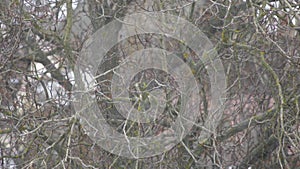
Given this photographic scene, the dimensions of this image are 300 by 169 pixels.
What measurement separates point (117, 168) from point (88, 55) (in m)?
1.34

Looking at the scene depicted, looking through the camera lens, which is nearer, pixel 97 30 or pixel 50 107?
pixel 50 107

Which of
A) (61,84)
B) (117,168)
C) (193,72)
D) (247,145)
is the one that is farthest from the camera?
(61,84)

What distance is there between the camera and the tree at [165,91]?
5.15m

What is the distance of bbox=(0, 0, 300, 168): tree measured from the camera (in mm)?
5148

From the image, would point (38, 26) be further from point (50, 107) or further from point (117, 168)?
point (117, 168)

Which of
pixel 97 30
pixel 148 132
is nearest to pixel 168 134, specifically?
pixel 148 132

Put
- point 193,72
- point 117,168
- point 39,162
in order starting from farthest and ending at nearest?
1. point 193,72
2. point 117,168
3. point 39,162

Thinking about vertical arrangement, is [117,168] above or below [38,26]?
below

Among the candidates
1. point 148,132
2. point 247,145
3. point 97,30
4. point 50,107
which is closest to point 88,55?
point 97,30

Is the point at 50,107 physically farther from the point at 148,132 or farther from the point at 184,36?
the point at 184,36

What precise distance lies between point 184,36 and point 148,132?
3.56ft

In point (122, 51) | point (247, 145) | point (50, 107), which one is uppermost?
point (122, 51)

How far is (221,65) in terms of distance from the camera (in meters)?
5.85

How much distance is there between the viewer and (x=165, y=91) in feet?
17.7
